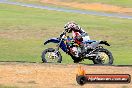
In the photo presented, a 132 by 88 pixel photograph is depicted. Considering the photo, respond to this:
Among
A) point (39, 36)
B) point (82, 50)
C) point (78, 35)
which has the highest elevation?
point (78, 35)

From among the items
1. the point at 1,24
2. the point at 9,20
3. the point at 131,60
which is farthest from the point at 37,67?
the point at 9,20

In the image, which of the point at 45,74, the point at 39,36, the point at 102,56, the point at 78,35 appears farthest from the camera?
the point at 39,36

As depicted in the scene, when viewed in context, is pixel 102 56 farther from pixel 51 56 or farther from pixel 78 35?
pixel 51 56

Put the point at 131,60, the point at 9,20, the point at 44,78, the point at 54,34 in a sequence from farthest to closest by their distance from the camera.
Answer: the point at 9,20 → the point at 54,34 → the point at 131,60 → the point at 44,78

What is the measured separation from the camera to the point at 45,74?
47.1 feet

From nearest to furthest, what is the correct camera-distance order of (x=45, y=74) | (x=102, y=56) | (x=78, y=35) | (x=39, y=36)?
(x=45, y=74), (x=102, y=56), (x=78, y=35), (x=39, y=36)

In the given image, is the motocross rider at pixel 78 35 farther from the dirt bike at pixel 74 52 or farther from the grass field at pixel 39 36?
the grass field at pixel 39 36

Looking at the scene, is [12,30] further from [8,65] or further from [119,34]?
[8,65]

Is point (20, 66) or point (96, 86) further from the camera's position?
point (20, 66)

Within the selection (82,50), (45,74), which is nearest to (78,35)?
(82,50)

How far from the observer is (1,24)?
37.3 m

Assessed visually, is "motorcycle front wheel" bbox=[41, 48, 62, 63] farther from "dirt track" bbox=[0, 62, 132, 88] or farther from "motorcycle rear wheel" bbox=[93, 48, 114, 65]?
"dirt track" bbox=[0, 62, 132, 88]

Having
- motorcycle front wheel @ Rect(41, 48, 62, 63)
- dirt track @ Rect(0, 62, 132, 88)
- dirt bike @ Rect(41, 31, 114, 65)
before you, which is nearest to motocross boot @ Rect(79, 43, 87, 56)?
dirt bike @ Rect(41, 31, 114, 65)

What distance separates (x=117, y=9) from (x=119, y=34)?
990 inches
